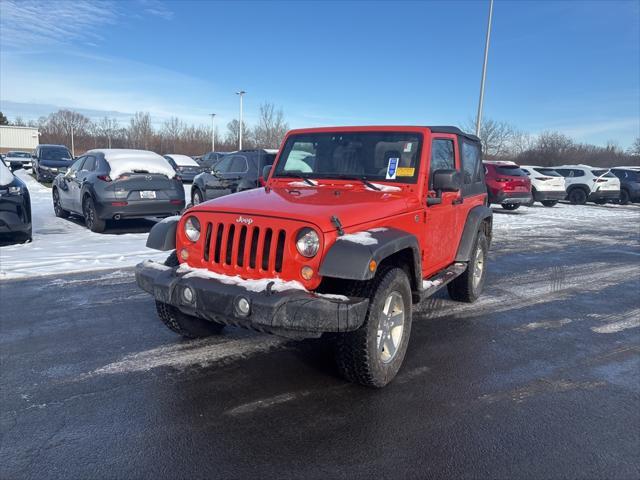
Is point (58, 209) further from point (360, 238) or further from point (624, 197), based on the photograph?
point (624, 197)

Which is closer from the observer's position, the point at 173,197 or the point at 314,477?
the point at 314,477

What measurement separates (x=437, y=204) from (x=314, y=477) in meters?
2.69

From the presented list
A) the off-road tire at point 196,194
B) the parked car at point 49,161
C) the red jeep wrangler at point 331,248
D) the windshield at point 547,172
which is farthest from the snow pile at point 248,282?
the windshield at point 547,172

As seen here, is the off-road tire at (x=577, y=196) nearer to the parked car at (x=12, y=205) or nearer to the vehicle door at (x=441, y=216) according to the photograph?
the vehicle door at (x=441, y=216)

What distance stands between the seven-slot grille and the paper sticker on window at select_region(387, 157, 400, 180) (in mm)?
1472

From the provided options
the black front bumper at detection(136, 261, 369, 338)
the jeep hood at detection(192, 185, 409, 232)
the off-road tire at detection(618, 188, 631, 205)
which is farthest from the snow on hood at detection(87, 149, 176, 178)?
the off-road tire at detection(618, 188, 631, 205)

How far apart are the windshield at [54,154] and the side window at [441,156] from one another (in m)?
22.3

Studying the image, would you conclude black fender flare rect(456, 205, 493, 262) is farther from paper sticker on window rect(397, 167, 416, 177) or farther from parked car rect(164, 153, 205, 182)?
parked car rect(164, 153, 205, 182)

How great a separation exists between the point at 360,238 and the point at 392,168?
1.34 metres

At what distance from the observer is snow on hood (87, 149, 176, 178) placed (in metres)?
10.0

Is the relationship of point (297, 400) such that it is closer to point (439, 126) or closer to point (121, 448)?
point (121, 448)

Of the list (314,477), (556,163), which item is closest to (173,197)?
(314,477)

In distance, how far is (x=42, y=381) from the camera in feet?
12.2

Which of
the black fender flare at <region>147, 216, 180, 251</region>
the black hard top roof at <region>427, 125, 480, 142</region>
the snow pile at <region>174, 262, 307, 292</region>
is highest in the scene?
the black hard top roof at <region>427, 125, 480, 142</region>
